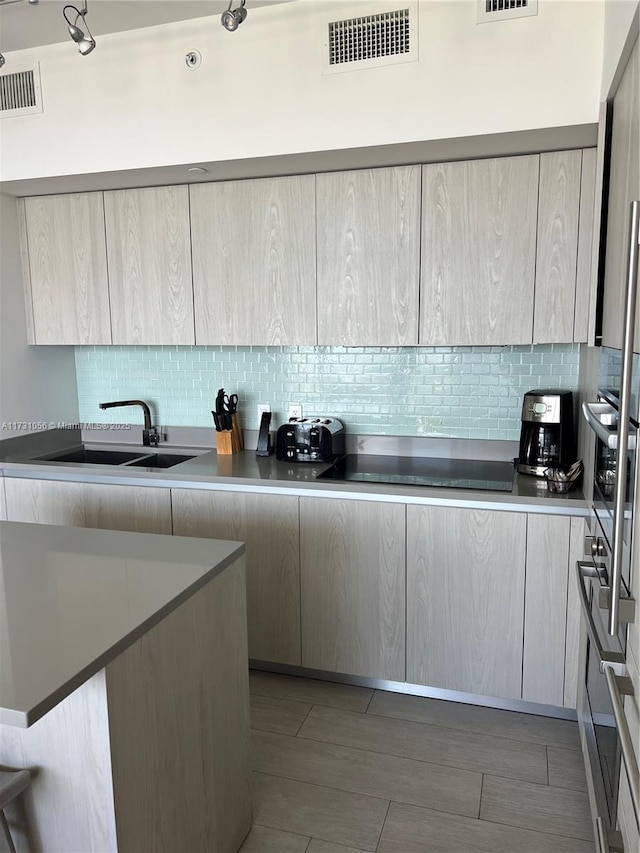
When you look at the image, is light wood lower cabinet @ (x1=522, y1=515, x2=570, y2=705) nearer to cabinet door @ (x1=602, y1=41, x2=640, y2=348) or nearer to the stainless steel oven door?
the stainless steel oven door

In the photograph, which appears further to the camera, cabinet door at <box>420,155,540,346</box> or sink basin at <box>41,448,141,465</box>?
sink basin at <box>41,448,141,465</box>

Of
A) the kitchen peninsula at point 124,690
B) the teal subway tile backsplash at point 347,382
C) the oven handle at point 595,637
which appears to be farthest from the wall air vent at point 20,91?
the oven handle at point 595,637

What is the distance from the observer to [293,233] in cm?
288

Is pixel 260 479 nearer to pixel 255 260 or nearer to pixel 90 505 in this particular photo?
pixel 90 505

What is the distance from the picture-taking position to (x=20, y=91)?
9.62 feet

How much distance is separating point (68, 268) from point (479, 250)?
6.87 feet

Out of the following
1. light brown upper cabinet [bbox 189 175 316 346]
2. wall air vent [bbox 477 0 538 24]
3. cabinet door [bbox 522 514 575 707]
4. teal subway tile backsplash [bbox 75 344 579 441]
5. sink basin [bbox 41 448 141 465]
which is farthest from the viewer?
sink basin [bbox 41 448 141 465]

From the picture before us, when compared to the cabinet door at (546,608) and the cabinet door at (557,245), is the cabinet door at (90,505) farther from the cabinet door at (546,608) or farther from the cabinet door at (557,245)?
the cabinet door at (557,245)

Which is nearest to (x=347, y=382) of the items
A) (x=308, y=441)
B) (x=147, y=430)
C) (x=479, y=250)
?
(x=308, y=441)

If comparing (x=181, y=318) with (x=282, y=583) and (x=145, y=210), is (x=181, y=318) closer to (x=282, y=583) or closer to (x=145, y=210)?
(x=145, y=210)

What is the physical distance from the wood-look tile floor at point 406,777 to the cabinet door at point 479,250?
62.3 inches

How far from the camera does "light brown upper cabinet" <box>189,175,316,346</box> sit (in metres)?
2.88

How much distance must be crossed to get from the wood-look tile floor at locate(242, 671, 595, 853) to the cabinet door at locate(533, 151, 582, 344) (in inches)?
63.8

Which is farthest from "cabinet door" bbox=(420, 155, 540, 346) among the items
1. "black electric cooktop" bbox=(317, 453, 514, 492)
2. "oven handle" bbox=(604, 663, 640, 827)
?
"oven handle" bbox=(604, 663, 640, 827)
